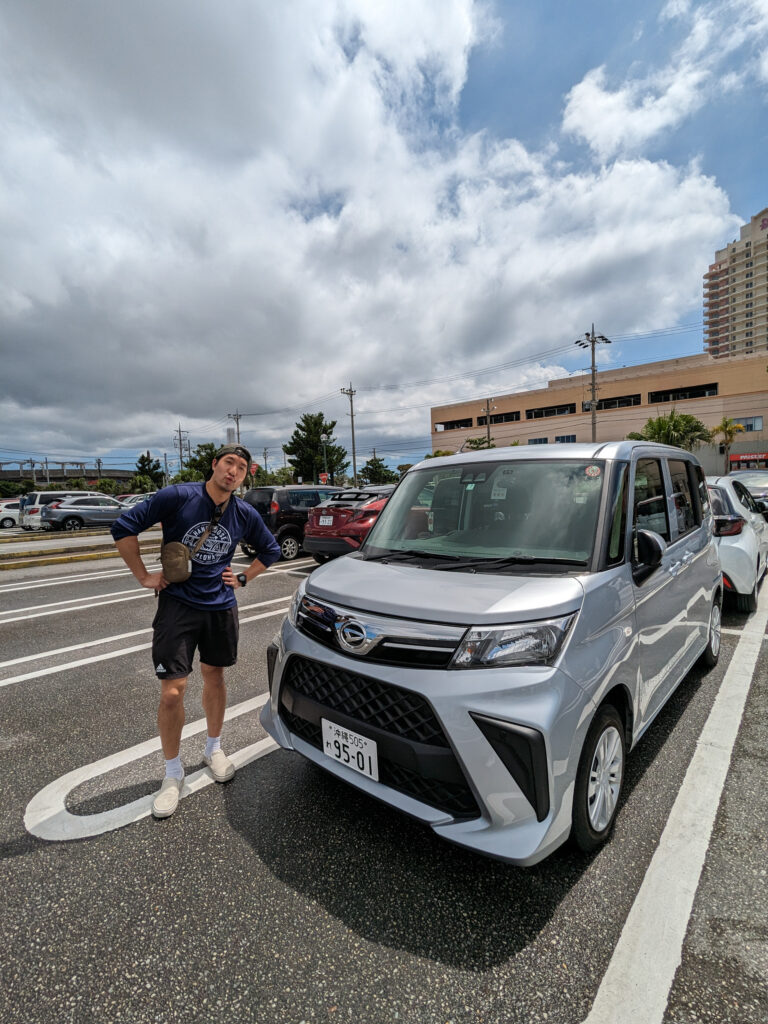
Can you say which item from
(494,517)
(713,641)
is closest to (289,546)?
(713,641)

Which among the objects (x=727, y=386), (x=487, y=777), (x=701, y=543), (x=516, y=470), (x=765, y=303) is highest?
(x=765, y=303)

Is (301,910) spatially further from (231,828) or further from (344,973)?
(231,828)

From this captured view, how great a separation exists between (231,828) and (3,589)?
850 centimetres

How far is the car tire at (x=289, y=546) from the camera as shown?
416 inches

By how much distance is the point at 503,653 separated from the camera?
1742mm

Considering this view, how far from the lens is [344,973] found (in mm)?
1560

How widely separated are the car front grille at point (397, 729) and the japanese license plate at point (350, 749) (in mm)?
34

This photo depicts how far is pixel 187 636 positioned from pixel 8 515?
35.5m

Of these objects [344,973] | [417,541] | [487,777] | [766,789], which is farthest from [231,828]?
[766,789]

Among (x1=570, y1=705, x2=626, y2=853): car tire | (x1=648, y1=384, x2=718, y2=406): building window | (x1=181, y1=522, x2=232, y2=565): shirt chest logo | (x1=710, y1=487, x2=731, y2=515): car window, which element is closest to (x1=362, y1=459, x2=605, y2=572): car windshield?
(x1=570, y1=705, x2=626, y2=853): car tire

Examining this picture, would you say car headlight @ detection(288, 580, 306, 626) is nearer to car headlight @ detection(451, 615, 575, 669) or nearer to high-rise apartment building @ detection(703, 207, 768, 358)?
car headlight @ detection(451, 615, 575, 669)

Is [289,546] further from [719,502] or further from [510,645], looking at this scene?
[510,645]

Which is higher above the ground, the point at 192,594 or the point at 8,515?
the point at 192,594

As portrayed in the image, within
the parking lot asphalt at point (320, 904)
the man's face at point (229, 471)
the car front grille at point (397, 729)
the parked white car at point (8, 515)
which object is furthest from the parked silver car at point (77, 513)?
the car front grille at point (397, 729)
